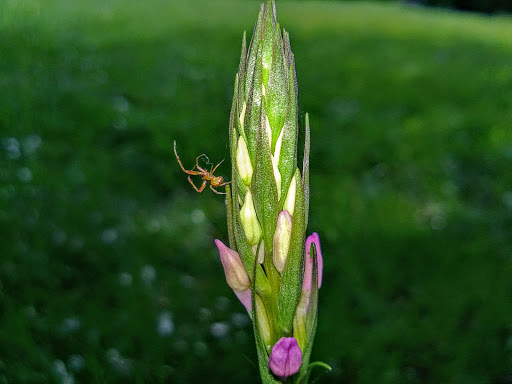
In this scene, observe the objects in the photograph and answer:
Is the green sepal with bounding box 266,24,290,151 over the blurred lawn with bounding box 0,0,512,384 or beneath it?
over

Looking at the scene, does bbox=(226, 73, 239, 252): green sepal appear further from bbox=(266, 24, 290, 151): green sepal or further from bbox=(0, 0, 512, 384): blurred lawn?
bbox=(0, 0, 512, 384): blurred lawn

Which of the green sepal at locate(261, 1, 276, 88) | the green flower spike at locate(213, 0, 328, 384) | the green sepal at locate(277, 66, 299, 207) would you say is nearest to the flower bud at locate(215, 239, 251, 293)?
the green flower spike at locate(213, 0, 328, 384)

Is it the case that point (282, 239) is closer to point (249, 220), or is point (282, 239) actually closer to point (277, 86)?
point (249, 220)

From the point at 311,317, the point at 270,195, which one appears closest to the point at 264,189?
the point at 270,195

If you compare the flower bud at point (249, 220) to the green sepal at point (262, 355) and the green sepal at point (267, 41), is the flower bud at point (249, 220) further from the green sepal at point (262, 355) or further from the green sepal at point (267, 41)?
the green sepal at point (267, 41)

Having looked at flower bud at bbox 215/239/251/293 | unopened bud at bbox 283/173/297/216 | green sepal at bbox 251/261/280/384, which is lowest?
green sepal at bbox 251/261/280/384
